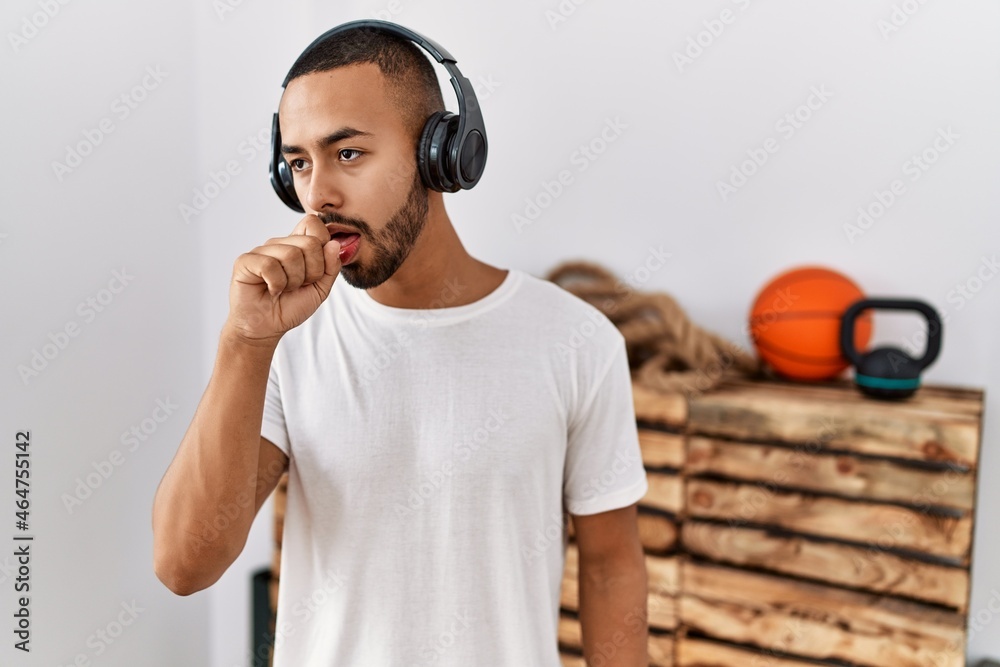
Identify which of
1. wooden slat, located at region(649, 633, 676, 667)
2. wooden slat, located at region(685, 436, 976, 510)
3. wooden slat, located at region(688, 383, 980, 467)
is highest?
wooden slat, located at region(688, 383, 980, 467)

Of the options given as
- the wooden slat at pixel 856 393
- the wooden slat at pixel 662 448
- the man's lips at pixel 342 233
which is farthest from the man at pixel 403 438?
the wooden slat at pixel 856 393

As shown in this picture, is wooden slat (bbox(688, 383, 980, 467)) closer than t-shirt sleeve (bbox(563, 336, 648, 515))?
No

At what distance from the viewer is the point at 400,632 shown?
3.49 feet

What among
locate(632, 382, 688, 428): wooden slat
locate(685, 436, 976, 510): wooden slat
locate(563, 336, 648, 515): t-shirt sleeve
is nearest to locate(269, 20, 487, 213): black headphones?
locate(563, 336, 648, 515): t-shirt sleeve

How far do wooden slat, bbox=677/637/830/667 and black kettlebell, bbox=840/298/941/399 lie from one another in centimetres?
59

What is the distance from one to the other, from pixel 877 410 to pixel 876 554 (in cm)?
29

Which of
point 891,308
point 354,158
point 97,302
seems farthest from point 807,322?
point 97,302

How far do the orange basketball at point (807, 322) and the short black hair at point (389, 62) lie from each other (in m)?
1.07

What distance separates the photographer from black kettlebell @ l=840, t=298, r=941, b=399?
1.75 m

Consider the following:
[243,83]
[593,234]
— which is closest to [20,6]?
[243,83]

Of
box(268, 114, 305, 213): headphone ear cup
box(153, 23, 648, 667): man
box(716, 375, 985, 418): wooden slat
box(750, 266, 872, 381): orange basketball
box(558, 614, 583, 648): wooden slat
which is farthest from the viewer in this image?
box(558, 614, 583, 648): wooden slat

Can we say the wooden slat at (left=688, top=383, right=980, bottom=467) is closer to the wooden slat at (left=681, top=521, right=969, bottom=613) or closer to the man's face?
the wooden slat at (left=681, top=521, right=969, bottom=613)

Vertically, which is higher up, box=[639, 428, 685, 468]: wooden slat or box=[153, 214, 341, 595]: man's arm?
box=[153, 214, 341, 595]: man's arm

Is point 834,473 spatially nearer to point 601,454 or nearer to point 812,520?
point 812,520
